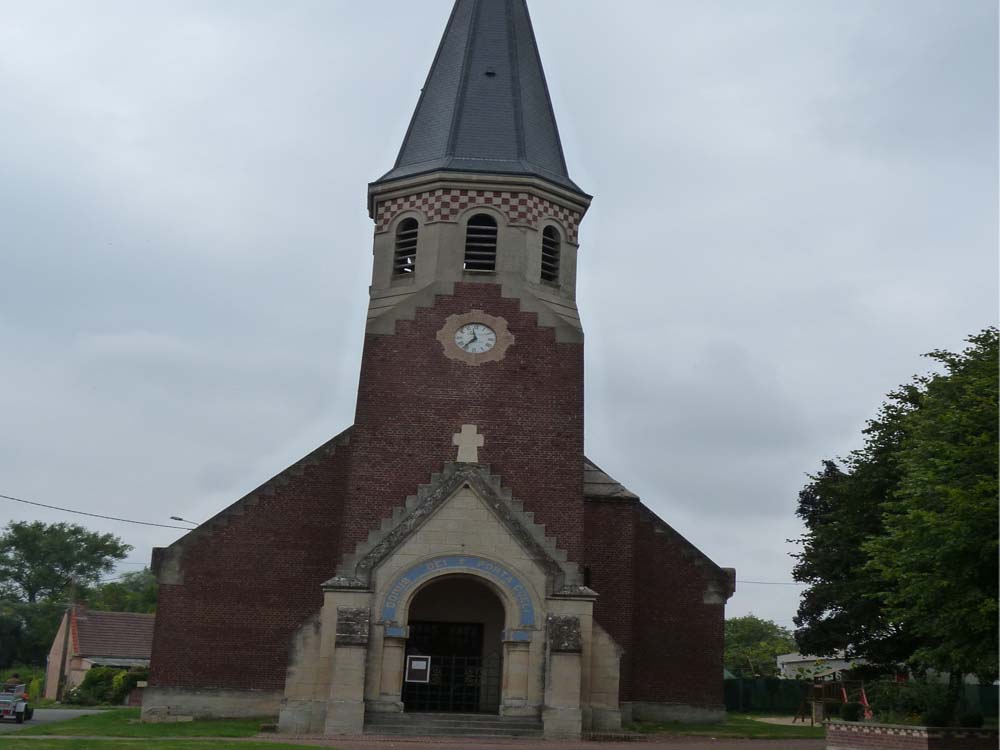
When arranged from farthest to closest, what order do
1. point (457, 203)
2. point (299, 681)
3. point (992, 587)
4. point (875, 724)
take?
point (457, 203), point (299, 681), point (875, 724), point (992, 587)

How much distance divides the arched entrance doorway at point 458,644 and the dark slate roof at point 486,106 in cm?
1143

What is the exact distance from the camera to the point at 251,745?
21062 mm

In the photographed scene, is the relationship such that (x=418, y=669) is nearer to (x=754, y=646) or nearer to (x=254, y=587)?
(x=254, y=587)

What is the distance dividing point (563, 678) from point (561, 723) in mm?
964

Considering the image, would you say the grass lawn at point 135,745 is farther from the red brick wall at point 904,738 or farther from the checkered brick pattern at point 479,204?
the checkered brick pattern at point 479,204

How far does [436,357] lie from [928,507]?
12915mm

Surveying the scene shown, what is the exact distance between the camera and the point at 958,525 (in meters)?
19.9

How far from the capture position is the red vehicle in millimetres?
33125

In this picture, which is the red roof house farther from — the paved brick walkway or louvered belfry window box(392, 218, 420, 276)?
the paved brick walkway

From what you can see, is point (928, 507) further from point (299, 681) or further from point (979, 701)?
point (979, 701)

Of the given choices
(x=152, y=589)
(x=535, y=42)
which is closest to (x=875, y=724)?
(x=535, y=42)

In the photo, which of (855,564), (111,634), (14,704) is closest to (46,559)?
(111,634)

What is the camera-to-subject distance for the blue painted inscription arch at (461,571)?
2570cm

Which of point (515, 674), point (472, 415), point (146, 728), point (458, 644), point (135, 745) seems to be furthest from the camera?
point (472, 415)
